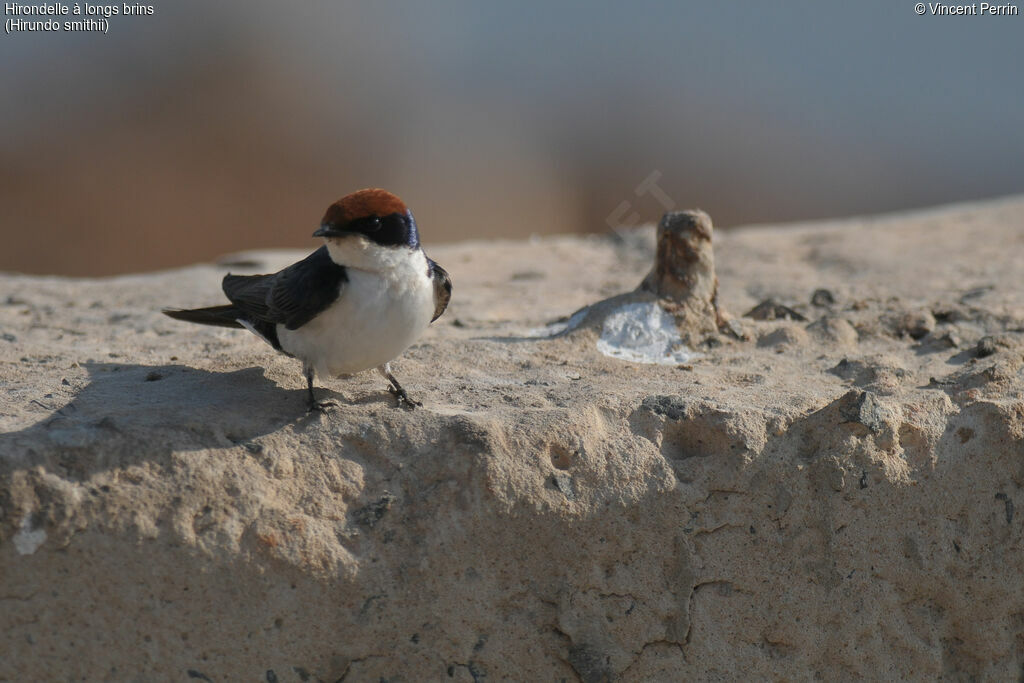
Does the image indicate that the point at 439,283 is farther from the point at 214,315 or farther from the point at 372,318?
the point at 214,315

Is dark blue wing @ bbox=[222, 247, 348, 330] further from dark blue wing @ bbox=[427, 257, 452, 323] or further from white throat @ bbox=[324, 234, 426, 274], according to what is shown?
dark blue wing @ bbox=[427, 257, 452, 323]

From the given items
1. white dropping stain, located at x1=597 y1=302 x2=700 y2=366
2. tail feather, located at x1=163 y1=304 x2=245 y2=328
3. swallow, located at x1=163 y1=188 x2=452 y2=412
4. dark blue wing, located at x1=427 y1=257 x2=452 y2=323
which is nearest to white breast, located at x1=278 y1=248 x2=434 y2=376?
swallow, located at x1=163 y1=188 x2=452 y2=412

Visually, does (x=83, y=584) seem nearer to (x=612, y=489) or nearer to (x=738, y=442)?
(x=612, y=489)

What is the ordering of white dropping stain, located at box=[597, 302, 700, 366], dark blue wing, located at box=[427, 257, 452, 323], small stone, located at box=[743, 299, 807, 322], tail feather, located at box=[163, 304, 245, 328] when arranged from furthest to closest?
1. small stone, located at box=[743, 299, 807, 322]
2. white dropping stain, located at box=[597, 302, 700, 366]
3. tail feather, located at box=[163, 304, 245, 328]
4. dark blue wing, located at box=[427, 257, 452, 323]

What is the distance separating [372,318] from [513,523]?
2.33 ft

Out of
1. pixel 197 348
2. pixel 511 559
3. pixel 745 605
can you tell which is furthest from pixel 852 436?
pixel 197 348

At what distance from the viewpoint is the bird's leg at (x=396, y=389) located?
307 centimetres

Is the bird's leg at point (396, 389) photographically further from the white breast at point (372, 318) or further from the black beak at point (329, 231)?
the black beak at point (329, 231)

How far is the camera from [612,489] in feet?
9.29

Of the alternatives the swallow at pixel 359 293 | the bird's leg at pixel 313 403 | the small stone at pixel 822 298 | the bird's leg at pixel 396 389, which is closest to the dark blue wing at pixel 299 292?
the swallow at pixel 359 293

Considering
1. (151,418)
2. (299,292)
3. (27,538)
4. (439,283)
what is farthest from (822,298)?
(27,538)

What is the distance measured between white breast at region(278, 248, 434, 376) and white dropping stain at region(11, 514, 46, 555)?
3.09ft

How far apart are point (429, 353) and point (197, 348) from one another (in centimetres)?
85

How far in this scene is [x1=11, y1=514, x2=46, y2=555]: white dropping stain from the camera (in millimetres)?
2445
